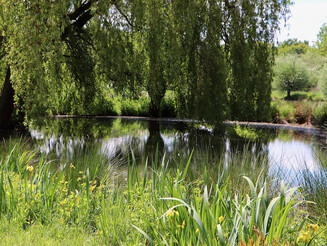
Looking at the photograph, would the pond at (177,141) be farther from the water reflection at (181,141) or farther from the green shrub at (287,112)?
the green shrub at (287,112)

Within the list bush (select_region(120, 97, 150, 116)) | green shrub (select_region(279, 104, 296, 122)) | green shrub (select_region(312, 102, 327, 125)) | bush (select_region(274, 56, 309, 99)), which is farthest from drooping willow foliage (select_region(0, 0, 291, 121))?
bush (select_region(274, 56, 309, 99))

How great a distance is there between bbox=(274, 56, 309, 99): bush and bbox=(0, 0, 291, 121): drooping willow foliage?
1820cm

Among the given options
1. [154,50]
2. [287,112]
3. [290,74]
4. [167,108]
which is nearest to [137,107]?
[167,108]

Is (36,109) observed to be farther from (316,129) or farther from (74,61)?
(316,129)

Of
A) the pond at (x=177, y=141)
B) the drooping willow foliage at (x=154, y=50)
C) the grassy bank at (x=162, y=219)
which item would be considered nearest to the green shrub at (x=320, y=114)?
the pond at (x=177, y=141)

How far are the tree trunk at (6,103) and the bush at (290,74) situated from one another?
2075cm

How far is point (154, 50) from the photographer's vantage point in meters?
7.36

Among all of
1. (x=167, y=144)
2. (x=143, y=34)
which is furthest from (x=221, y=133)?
(x=143, y=34)

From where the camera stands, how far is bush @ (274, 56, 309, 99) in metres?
26.2

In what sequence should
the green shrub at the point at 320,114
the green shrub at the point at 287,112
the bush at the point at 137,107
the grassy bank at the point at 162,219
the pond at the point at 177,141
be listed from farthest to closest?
1. the bush at the point at 137,107
2. the green shrub at the point at 287,112
3. the green shrub at the point at 320,114
4. the pond at the point at 177,141
5. the grassy bank at the point at 162,219

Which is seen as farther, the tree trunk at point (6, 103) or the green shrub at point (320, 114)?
the green shrub at point (320, 114)

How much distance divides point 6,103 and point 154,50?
197 inches

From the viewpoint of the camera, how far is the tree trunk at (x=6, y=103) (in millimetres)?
9664

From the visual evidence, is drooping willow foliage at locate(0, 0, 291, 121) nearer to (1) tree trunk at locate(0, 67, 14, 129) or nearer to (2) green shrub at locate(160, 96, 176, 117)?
(1) tree trunk at locate(0, 67, 14, 129)
